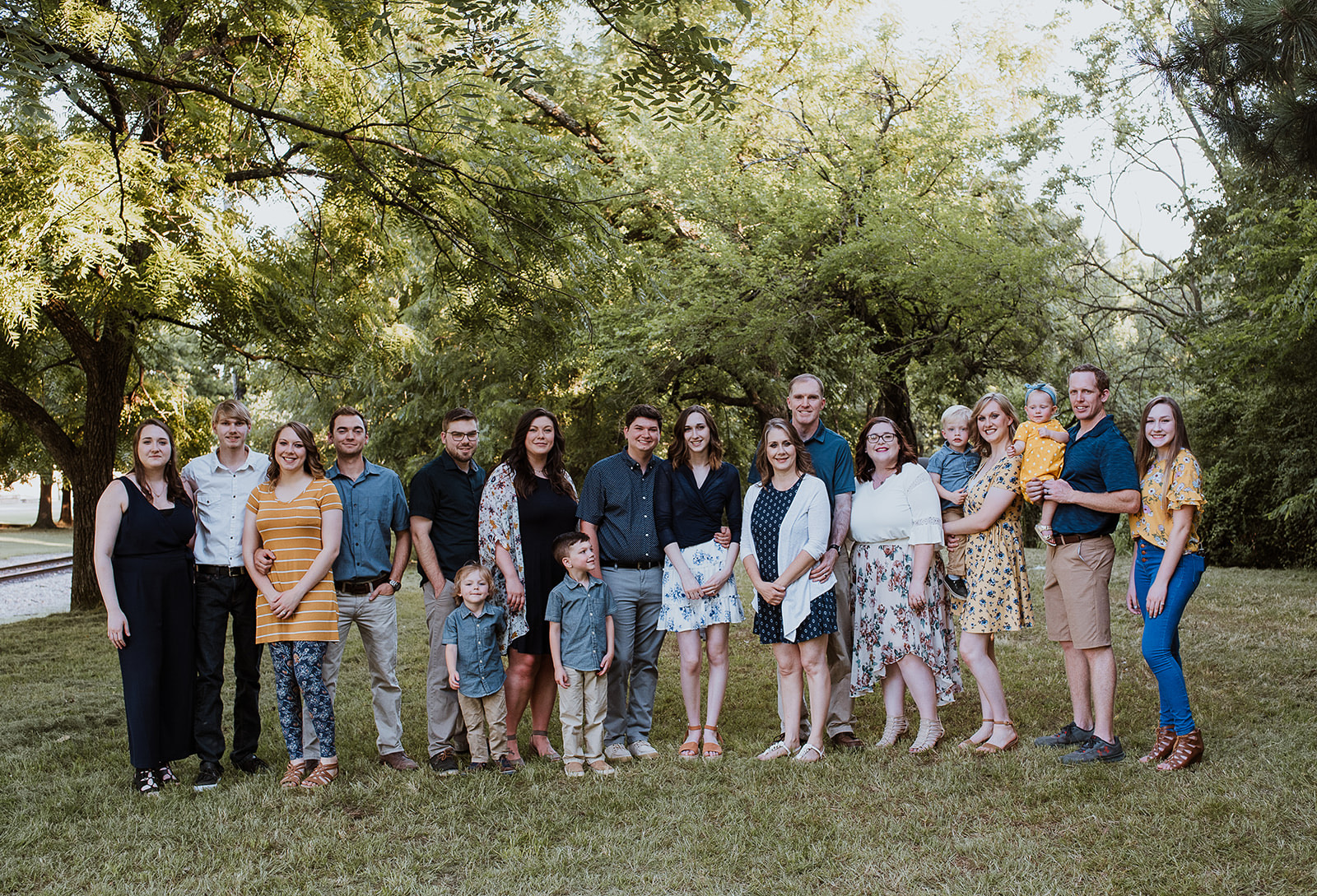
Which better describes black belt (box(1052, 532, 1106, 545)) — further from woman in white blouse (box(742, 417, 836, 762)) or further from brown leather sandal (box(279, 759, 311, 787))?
brown leather sandal (box(279, 759, 311, 787))

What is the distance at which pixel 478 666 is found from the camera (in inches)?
201

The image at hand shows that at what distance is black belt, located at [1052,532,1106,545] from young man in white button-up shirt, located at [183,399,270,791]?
4132 millimetres

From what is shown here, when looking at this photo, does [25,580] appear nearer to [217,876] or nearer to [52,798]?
[52,798]

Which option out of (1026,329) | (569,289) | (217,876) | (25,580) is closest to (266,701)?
(217,876)

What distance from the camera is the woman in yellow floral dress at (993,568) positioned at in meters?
5.26

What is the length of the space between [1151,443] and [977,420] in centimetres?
91

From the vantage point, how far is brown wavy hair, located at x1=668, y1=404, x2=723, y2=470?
559cm

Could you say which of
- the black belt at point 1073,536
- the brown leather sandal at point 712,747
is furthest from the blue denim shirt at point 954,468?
the brown leather sandal at point 712,747

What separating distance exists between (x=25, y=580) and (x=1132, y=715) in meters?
19.8

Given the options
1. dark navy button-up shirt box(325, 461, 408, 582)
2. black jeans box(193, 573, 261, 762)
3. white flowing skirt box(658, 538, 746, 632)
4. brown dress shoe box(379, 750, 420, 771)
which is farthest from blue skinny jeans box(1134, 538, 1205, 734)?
black jeans box(193, 573, 261, 762)

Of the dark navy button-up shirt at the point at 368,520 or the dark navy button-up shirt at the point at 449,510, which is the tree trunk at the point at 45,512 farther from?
the dark navy button-up shirt at the point at 449,510

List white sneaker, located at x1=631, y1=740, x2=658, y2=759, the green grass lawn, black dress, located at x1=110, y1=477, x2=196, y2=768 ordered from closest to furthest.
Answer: the green grass lawn, black dress, located at x1=110, y1=477, x2=196, y2=768, white sneaker, located at x1=631, y1=740, x2=658, y2=759

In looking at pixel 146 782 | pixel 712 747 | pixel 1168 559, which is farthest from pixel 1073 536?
pixel 146 782

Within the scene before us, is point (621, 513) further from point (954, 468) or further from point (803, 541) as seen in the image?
point (954, 468)
